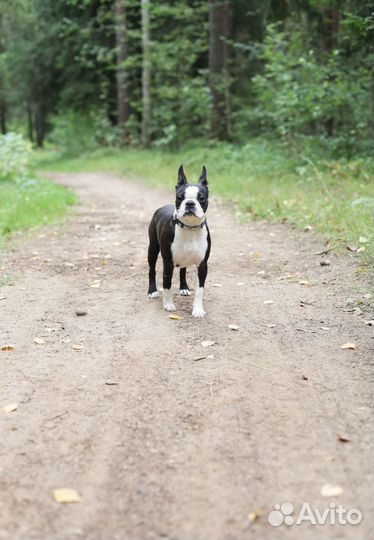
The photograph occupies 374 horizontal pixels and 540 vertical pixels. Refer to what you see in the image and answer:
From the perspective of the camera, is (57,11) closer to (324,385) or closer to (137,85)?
(137,85)

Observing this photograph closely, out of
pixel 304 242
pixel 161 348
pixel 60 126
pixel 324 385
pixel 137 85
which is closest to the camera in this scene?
pixel 324 385

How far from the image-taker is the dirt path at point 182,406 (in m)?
2.92

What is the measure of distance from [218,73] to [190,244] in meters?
14.8

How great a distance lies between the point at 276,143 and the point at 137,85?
1316 centimetres

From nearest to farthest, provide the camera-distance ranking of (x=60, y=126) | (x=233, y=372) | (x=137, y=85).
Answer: (x=233, y=372)
(x=137, y=85)
(x=60, y=126)

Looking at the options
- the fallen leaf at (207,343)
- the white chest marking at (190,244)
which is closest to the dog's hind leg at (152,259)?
the white chest marking at (190,244)

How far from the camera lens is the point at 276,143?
Result: 16.4 meters

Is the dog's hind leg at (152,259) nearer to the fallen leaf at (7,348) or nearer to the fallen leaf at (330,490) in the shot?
the fallen leaf at (7,348)

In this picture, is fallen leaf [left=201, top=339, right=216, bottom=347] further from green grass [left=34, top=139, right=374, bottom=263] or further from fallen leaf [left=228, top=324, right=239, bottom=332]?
green grass [left=34, top=139, right=374, bottom=263]

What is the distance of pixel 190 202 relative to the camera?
530 cm

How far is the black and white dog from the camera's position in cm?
537

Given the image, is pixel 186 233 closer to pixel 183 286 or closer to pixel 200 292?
pixel 200 292

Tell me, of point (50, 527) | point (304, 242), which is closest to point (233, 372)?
A: point (50, 527)

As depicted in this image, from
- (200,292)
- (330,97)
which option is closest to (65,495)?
(200,292)
